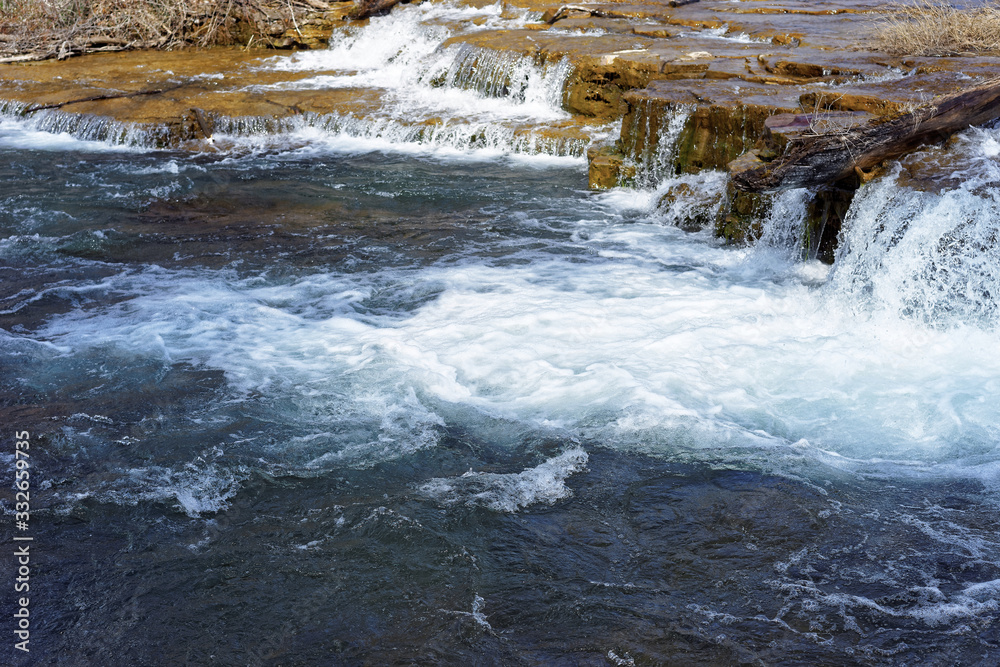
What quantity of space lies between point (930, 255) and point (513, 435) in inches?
117

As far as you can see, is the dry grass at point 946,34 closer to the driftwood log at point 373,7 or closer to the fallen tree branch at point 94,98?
the driftwood log at point 373,7

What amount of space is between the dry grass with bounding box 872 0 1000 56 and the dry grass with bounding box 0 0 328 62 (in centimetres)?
891

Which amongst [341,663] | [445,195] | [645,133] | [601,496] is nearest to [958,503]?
[601,496]

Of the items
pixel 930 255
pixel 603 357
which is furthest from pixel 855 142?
pixel 603 357

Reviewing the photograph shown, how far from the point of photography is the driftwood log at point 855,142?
5.37m

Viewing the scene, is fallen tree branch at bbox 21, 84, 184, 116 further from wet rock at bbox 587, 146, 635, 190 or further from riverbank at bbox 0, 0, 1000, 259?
wet rock at bbox 587, 146, 635, 190

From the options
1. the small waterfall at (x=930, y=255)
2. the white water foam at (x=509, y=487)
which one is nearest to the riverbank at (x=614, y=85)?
the small waterfall at (x=930, y=255)

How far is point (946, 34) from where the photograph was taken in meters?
7.55

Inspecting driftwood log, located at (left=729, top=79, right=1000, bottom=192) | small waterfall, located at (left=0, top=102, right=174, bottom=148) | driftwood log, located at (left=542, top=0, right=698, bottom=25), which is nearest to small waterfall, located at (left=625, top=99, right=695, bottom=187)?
driftwood log, located at (left=729, top=79, right=1000, bottom=192)

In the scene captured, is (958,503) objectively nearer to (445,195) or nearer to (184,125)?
(445,195)

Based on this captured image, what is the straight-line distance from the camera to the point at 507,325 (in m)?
5.51

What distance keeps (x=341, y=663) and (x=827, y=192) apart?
15.7ft

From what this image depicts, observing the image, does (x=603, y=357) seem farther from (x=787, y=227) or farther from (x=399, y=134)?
(x=399, y=134)

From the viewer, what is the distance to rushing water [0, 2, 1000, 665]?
3.15 meters
